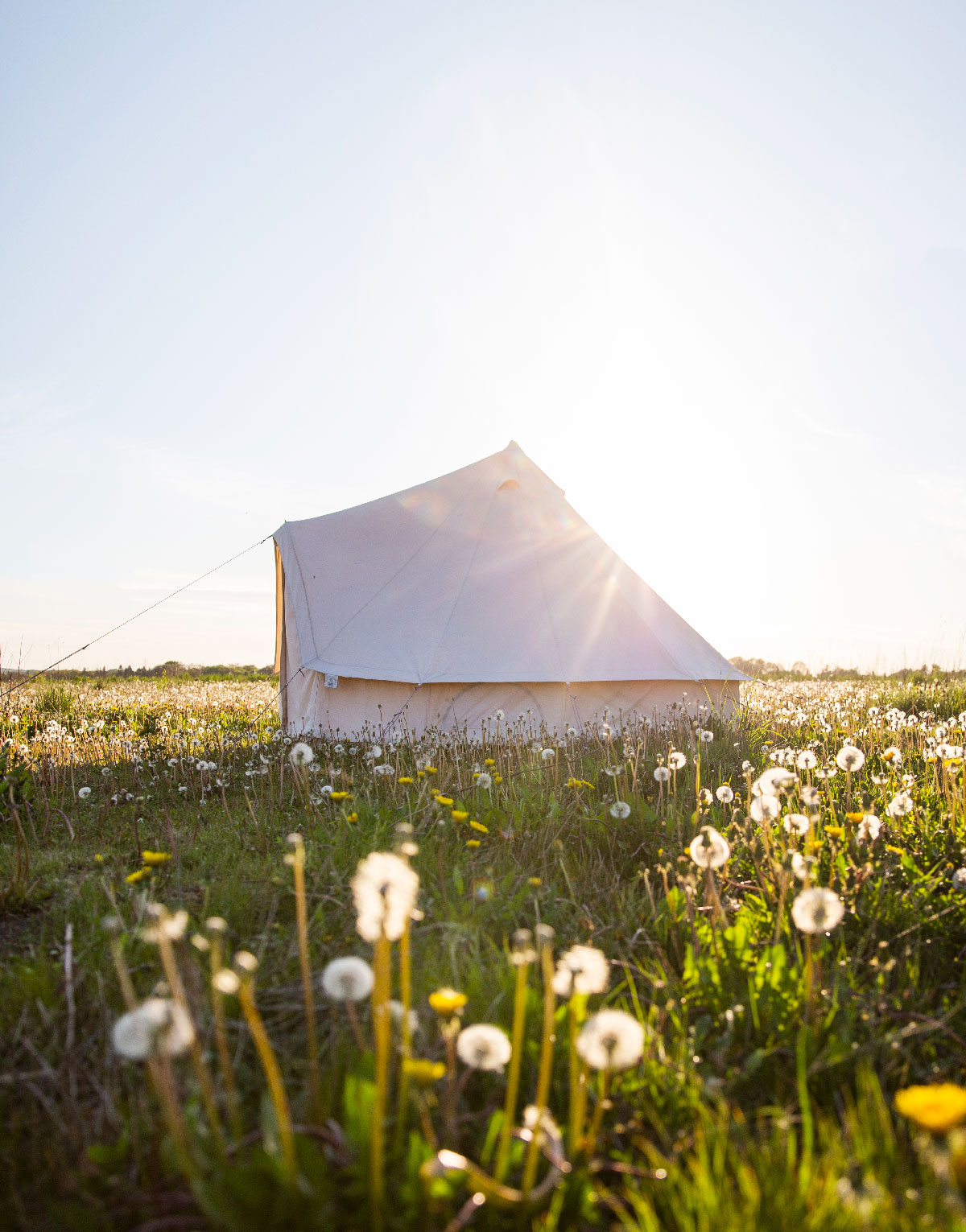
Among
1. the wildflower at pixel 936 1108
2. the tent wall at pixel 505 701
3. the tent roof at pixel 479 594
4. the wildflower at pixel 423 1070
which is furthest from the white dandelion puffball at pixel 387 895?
the tent roof at pixel 479 594

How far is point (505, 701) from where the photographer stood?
22.7ft

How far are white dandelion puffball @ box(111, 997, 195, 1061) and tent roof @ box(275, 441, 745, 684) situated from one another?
558 cm

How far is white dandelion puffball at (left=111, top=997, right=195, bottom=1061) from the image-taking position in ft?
3.39

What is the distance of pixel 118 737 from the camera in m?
7.01

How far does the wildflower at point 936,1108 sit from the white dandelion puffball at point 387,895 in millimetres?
691

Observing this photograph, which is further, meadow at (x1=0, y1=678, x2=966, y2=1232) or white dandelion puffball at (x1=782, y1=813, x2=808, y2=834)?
white dandelion puffball at (x1=782, y1=813, x2=808, y2=834)

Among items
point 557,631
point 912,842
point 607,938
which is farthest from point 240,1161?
point 557,631

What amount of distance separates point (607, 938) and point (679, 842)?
0.72m

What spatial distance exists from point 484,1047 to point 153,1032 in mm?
504

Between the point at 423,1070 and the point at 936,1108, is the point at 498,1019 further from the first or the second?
the point at 936,1108

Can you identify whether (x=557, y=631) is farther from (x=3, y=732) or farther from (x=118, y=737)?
(x=3, y=732)

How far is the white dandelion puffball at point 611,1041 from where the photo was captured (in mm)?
1118

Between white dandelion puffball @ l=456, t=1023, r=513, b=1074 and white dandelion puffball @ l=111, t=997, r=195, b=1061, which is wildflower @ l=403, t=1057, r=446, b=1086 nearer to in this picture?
white dandelion puffball @ l=456, t=1023, r=513, b=1074

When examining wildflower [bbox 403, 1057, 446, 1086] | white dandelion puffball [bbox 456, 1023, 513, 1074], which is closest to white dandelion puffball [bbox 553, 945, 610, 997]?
white dandelion puffball [bbox 456, 1023, 513, 1074]
